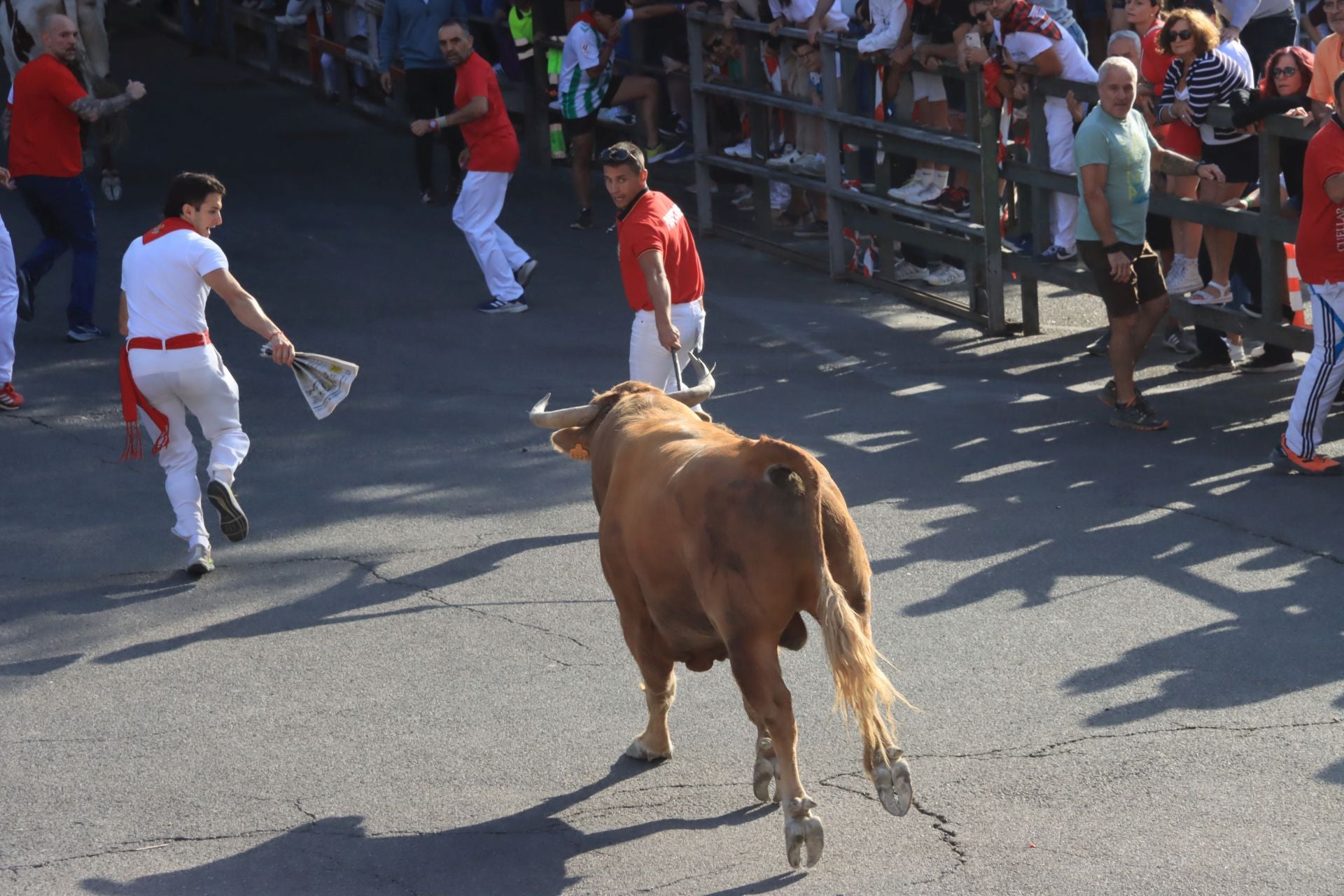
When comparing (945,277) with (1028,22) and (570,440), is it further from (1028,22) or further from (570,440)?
(570,440)

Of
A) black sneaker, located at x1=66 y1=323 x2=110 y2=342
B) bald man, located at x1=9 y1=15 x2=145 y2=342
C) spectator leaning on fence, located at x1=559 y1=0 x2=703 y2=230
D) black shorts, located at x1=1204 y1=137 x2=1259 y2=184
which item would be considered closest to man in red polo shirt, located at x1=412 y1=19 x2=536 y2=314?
spectator leaning on fence, located at x1=559 y1=0 x2=703 y2=230

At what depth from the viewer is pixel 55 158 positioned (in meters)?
12.1

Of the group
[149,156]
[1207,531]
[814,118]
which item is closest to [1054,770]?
[1207,531]

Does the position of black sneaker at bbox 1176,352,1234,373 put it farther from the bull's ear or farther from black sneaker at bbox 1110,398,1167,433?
the bull's ear

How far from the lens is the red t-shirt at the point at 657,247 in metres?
8.15

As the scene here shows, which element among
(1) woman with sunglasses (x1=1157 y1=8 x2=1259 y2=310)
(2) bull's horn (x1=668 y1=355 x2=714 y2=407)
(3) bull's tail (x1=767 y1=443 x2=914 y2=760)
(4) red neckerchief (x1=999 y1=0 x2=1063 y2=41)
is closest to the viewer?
(3) bull's tail (x1=767 y1=443 x2=914 y2=760)

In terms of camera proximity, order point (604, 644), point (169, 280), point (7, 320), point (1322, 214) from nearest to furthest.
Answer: point (604, 644) → point (169, 280) → point (1322, 214) → point (7, 320)

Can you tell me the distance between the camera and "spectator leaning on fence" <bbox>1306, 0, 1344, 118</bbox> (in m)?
10.3

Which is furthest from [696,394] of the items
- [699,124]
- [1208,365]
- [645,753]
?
[699,124]

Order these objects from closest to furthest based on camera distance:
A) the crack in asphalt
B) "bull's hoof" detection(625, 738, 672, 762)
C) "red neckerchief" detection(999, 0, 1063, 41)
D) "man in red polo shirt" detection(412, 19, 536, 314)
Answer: "bull's hoof" detection(625, 738, 672, 762) → the crack in asphalt → "red neckerchief" detection(999, 0, 1063, 41) → "man in red polo shirt" detection(412, 19, 536, 314)

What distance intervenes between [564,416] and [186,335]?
281 cm

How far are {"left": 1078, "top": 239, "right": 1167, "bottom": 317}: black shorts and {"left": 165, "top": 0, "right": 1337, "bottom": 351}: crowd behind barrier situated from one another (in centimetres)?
27

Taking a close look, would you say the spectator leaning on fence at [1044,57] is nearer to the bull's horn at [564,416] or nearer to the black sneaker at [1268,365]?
the black sneaker at [1268,365]

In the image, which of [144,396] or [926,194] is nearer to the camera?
[144,396]
